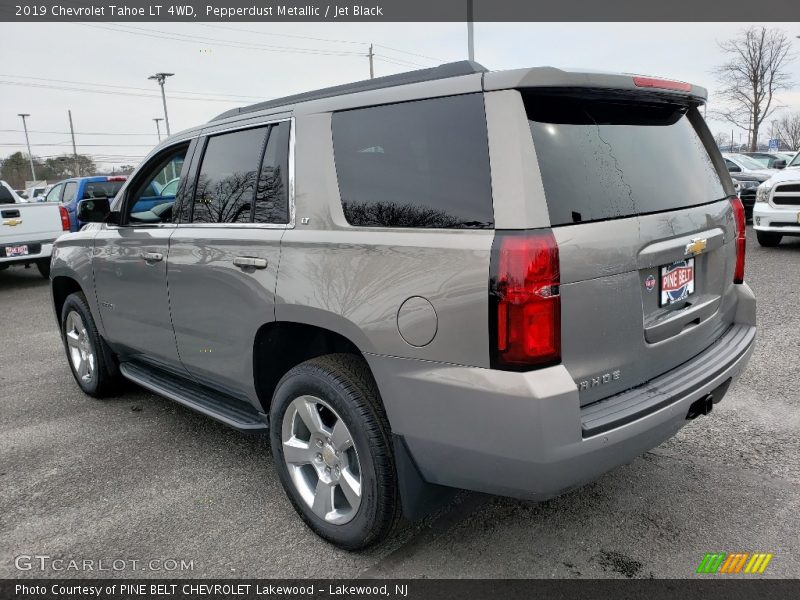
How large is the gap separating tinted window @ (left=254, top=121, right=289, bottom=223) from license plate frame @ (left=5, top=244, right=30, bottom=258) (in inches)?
364

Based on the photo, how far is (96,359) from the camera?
4695mm

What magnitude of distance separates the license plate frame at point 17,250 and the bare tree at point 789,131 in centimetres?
6471

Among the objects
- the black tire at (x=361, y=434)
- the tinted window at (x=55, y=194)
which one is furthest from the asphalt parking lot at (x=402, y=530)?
the tinted window at (x=55, y=194)

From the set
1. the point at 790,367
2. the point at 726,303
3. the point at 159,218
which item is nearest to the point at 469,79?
the point at 726,303

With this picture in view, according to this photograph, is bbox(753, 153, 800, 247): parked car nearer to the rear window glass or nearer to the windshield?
the windshield

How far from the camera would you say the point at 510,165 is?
2.15m

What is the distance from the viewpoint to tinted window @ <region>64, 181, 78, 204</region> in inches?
558

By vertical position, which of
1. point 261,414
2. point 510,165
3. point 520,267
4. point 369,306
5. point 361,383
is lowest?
point 261,414

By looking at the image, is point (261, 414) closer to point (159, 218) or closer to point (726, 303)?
point (159, 218)

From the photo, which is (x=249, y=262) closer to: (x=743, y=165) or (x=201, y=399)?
(x=201, y=399)

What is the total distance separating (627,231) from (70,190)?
1499cm

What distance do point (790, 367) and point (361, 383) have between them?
12.7 feet

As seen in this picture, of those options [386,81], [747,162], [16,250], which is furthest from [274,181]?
[747,162]

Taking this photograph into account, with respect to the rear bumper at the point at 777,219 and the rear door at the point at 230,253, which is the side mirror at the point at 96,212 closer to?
the rear door at the point at 230,253
